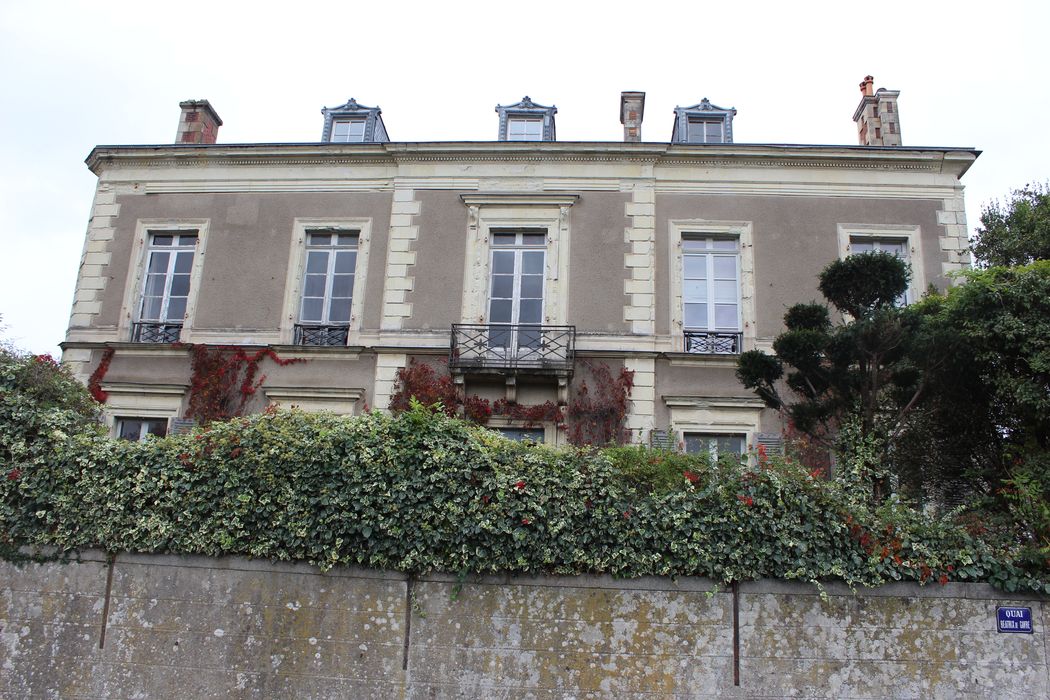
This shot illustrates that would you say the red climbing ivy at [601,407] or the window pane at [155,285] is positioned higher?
the window pane at [155,285]

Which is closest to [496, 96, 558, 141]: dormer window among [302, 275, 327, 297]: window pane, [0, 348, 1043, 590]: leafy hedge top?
[302, 275, 327, 297]: window pane

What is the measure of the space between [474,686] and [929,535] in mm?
3931

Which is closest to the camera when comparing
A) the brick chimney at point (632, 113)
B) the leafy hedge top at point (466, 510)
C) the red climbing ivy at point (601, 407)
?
the leafy hedge top at point (466, 510)

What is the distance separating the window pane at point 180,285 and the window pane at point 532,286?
5.99 m

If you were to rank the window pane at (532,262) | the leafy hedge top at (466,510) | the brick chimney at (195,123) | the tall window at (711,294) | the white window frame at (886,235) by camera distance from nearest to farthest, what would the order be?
the leafy hedge top at (466,510) → the tall window at (711,294) → the white window frame at (886,235) → the window pane at (532,262) → the brick chimney at (195,123)

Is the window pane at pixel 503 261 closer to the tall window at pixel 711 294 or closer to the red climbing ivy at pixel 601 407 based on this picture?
the red climbing ivy at pixel 601 407

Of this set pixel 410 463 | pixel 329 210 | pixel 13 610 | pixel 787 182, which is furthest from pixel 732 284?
pixel 13 610

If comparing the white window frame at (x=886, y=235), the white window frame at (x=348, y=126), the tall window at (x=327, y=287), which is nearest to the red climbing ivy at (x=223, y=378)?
the tall window at (x=327, y=287)

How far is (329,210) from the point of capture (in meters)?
14.8

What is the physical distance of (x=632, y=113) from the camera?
50.9 feet

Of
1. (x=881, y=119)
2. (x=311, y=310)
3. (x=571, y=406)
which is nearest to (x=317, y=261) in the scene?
(x=311, y=310)

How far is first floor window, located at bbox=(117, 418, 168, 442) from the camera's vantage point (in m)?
13.8

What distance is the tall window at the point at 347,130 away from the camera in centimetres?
1658

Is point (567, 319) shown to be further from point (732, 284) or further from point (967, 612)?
point (967, 612)
